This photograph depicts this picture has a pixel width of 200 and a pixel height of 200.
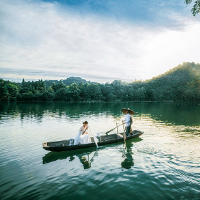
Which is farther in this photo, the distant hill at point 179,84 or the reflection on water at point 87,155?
the distant hill at point 179,84

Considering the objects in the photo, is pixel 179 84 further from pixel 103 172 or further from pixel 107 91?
pixel 103 172

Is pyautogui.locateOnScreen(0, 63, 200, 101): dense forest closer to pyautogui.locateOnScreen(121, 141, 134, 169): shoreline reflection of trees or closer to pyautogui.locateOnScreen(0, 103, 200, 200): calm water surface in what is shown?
pyautogui.locateOnScreen(0, 103, 200, 200): calm water surface

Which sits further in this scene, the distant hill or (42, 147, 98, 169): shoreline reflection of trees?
the distant hill

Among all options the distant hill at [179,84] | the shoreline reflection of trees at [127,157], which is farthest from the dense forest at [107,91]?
the shoreline reflection of trees at [127,157]

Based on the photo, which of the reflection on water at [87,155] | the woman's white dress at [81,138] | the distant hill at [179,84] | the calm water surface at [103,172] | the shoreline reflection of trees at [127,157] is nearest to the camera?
the calm water surface at [103,172]

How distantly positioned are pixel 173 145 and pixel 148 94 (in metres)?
133

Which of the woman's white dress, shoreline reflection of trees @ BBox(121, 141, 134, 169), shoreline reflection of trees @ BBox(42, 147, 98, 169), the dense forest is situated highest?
the dense forest

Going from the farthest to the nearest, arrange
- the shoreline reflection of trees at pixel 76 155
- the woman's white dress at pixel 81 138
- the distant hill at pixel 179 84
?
the distant hill at pixel 179 84, the woman's white dress at pixel 81 138, the shoreline reflection of trees at pixel 76 155

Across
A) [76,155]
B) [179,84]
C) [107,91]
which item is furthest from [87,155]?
[179,84]

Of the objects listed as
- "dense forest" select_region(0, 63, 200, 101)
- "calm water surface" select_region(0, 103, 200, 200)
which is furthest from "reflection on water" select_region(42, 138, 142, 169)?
"dense forest" select_region(0, 63, 200, 101)

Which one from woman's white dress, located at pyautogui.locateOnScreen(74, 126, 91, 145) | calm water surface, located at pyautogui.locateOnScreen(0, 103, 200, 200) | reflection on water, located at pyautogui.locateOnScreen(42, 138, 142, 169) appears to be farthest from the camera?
woman's white dress, located at pyautogui.locateOnScreen(74, 126, 91, 145)

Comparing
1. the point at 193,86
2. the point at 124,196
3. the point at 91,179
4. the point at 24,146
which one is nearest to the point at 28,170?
the point at 91,179

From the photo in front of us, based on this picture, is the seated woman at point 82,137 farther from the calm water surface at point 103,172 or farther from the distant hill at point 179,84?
the distant hill at point 179,84

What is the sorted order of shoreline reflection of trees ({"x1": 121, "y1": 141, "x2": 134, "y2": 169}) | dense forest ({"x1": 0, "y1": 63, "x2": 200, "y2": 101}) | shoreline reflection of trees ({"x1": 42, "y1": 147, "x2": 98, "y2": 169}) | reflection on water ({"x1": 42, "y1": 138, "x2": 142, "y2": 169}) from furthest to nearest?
dense forest ({"x1": 0, "y1": 63, "x2": 200, "y2": 101})
shoreline reflection of trees ({"x1": 42, "y1": 147, "x2": 98, "y2": 169})
reflection on water ({"x1": 42, "y1": 138, "x2": 142, "y2": 169})
shoreline reflection of trees ({"x1": 121, "y1": 141, "x2": 134, "y2": 169})
